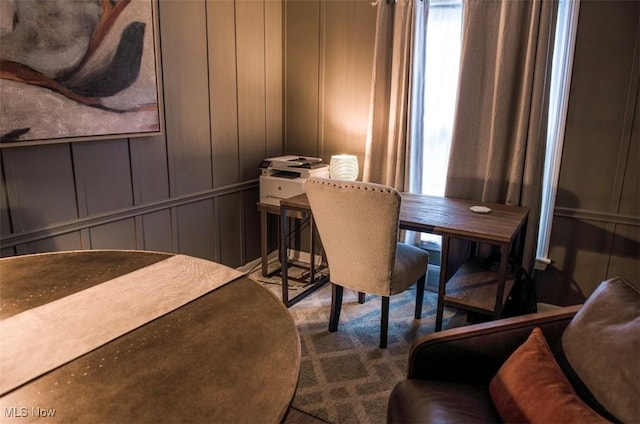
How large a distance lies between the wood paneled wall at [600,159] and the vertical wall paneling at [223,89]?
216 centimetres

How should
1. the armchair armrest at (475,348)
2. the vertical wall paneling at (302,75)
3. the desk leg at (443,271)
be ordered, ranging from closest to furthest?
1. the armchair armrest at (475,348)
2. the desk leg at (443,271)
3. the vertical wall paneling at (302,75)

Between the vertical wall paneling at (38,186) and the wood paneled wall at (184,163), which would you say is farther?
the wood paneled wall at (184,163)

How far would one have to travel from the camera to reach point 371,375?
2.29 metres

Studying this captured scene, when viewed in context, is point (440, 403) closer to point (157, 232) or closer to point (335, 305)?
point (335, 305)

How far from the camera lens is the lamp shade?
3166 millimetres

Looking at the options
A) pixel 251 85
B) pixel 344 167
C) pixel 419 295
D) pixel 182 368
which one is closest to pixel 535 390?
pixel 182 368

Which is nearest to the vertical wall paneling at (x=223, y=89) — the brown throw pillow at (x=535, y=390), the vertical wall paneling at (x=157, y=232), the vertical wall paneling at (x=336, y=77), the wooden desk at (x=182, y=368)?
the vertical wall paneling at (x=157, y=232)

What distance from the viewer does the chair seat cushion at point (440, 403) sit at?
50.2 inches

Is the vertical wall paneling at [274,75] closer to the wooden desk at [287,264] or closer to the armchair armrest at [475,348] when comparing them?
the wooden desk at [287,264]

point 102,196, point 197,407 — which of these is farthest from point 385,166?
point 197,407

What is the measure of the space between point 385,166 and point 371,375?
155 centimetres

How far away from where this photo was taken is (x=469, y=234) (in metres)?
2.23

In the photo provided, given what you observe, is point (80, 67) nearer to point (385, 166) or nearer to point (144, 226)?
point (144, 226)

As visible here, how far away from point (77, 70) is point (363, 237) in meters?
1.64
